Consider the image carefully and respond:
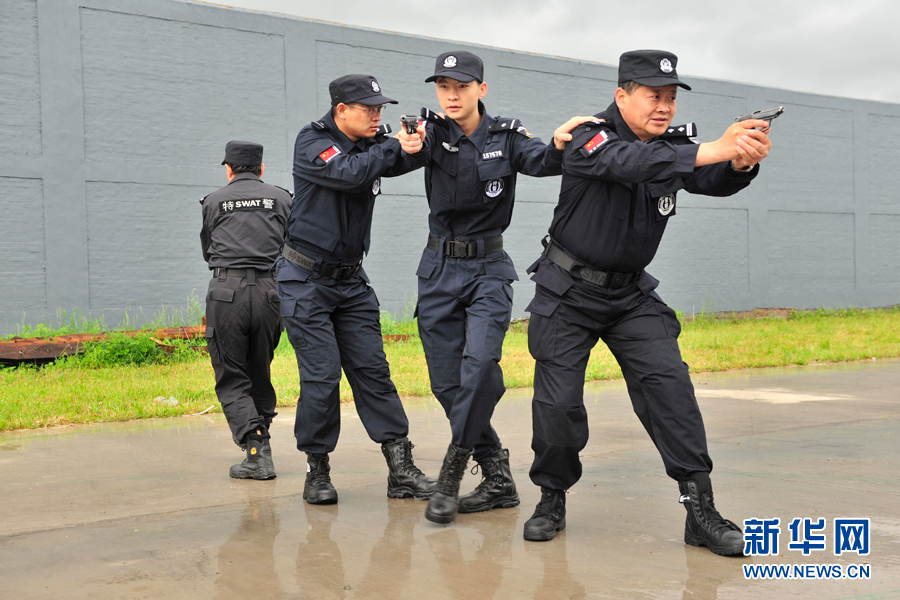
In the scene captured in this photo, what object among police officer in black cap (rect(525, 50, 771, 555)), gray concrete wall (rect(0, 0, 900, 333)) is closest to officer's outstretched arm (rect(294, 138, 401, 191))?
police officer in black cap (rect(525, 50, 771, 555))

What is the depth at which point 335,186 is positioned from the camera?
4.51m

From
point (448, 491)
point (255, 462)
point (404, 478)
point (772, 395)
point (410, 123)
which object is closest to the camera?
point (448, 491)

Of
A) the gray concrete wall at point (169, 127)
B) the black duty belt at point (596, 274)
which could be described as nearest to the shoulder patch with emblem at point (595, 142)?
the black duty belt at point (596, 274)

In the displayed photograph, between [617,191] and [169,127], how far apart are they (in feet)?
37.4

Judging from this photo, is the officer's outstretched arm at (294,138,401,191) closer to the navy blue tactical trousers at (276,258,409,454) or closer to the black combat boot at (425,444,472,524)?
the navy blue tactical trousers at (276,258,409,454)

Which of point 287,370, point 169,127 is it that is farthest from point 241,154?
point 169,127

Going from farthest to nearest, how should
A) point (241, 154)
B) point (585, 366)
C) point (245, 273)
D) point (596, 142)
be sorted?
point (241, 154) < point (245, 273) < point (585, 366) < point (596, 142)

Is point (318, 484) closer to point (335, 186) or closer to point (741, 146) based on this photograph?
point (335, 186)

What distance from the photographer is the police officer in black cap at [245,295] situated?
541 centimetres

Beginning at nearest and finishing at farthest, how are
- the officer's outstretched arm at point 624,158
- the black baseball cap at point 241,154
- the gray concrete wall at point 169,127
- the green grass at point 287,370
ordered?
the officer's outstretched arm at point 624,158
the black baseball cap at point 241,154
the green grass at point 287,370
the gray concrete wall at point 169,127

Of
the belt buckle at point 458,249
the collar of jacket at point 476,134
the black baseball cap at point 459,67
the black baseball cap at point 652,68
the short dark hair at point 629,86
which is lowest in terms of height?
the belt buckle at point 458,249

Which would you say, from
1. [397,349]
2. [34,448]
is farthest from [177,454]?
[397,349]

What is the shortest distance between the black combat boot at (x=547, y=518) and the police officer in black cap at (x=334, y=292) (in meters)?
Result: 0.91

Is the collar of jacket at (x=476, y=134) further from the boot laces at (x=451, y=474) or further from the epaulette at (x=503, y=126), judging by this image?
the boot laces at (x=451, y=474)
